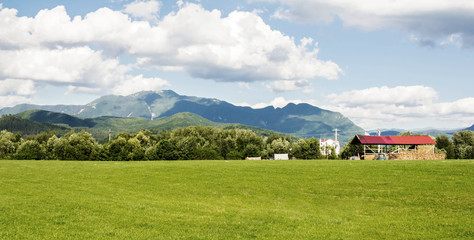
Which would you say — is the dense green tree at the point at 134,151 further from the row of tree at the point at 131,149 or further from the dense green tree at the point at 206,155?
the dense green tree at the point at 206,155

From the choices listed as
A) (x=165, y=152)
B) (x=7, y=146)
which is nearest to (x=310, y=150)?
(x=165, y=152)

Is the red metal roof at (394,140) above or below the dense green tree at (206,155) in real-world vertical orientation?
above

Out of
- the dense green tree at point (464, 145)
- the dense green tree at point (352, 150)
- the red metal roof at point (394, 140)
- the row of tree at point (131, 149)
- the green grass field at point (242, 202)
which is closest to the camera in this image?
the green grass field at point (242, 202)

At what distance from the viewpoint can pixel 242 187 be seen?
34.5 meters

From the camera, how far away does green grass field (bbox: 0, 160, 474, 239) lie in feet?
61.7

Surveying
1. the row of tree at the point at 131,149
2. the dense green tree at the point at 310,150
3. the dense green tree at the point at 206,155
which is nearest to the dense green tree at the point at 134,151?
the row of tree at the point at 131,149

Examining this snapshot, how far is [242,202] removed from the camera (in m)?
29.5

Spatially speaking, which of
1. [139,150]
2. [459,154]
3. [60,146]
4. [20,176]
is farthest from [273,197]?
[459,154]

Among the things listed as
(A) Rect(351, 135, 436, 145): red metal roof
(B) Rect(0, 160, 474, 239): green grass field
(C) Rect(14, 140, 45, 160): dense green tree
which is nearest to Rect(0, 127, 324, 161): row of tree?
(C) Rect(14, 140, 45, 160): dense green tree

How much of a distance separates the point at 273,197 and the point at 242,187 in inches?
176

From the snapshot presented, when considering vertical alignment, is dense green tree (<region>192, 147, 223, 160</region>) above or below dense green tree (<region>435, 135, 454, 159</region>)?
below

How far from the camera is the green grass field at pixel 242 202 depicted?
61.7 ft

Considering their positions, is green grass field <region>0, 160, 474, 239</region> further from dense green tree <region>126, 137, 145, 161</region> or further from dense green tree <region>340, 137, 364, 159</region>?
dense green tree <region>340, 137, 364, 159</region>

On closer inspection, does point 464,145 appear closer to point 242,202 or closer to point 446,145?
point 446,145
